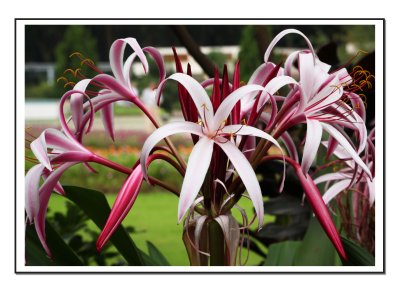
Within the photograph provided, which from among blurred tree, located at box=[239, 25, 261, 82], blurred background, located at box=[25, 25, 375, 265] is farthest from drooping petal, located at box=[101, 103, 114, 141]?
blurred tree, located at box=[239, 25, 261, 82]

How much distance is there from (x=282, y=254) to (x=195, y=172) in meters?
0.56

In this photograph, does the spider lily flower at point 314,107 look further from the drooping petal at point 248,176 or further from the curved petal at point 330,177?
the curved petal at point 330,177

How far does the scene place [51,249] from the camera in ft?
3.03

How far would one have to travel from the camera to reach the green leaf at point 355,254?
85cm

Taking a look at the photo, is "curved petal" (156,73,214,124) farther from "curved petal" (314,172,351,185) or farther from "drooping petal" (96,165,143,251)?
"curved petal" (314,172,351,185)

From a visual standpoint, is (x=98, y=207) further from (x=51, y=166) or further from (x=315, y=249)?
(x=315, y=249)

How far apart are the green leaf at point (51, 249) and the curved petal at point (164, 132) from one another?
0.29 m

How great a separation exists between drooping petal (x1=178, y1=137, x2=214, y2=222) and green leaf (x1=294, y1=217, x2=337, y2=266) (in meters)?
0.44

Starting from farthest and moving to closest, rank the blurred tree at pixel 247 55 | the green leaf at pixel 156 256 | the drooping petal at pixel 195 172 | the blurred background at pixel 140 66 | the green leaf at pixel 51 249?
the blurred tree at pixel 247 55, the blurred background at pixel 140 66, the green leaf at pixel 156 256, the green leaf at pixel 51 249, the drooping petal at pixel 195 172

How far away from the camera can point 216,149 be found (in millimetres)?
733
